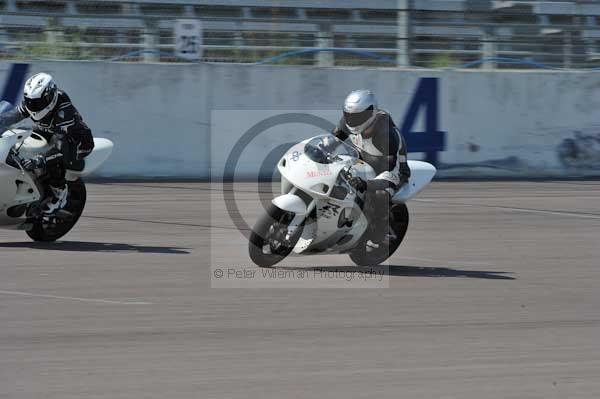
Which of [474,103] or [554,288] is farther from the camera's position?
[474,103]

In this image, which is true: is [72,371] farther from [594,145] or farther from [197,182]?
[594,145]

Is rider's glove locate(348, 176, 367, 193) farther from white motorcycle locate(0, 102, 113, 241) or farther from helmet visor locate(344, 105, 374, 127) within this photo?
white motorcycle locate(0, 102, 113, 241)

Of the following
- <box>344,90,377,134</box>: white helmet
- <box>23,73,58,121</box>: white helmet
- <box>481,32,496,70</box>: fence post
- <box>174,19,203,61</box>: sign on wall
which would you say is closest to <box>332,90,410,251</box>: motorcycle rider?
<box>344,90,377,134</box>: white helmet

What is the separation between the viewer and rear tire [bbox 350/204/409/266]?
9.63 meters

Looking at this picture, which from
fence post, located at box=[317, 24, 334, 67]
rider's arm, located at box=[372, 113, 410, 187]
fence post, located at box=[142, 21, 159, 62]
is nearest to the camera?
rider's arm, located at box=[372, 113, 410, 187]

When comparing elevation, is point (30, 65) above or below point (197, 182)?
above

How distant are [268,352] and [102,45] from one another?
40.1 ft

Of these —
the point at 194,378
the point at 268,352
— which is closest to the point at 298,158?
the point at 268,352

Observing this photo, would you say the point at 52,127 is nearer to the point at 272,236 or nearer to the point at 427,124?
the point at 272,236

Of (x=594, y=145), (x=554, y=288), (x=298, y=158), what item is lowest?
(x=594, y=145)

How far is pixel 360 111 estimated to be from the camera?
29.6 ft

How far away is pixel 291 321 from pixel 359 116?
2.52 m

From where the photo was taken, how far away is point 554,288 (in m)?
8.83

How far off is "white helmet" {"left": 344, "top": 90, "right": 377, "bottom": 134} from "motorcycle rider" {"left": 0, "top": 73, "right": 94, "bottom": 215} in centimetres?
286
